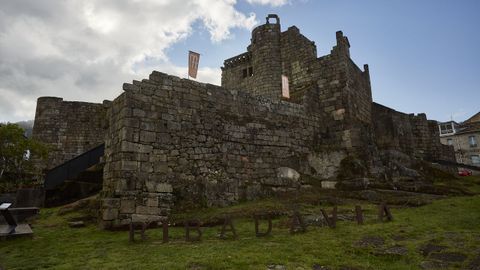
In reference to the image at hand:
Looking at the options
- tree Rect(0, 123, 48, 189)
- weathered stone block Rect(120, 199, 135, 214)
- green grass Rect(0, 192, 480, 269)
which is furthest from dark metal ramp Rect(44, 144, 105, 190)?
tree Rect(0, 123, 48, 189)

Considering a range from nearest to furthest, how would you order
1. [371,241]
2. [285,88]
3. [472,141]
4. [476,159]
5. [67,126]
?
1. [371,241]
2. [285,88]
3. [67,126]
4. [476,159]
5. [472,141]

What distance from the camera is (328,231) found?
7176 mm

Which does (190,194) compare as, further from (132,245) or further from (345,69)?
(345,69)

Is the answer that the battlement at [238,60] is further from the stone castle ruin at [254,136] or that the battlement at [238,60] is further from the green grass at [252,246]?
the green grass at [252,246]

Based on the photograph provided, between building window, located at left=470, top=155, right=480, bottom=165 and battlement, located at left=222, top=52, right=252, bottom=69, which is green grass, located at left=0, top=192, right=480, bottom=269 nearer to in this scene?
battlement, located at left=222, top=52, right=252, bottom=69

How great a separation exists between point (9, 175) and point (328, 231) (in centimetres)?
1821

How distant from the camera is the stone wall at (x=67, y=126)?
71.3ft

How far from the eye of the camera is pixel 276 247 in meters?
5.88

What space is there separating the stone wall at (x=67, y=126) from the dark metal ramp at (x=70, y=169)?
29.5ft

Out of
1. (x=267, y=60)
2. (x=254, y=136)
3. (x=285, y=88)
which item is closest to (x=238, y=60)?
(x=267, y=60)

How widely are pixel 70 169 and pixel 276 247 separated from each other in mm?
10482

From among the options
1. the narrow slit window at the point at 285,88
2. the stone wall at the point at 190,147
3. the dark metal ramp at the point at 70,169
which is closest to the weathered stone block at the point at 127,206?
the stone wall at the point at 190,147

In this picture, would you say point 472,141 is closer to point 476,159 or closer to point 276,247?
point 476,159

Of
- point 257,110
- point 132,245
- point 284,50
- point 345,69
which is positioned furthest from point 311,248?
point 284,50
